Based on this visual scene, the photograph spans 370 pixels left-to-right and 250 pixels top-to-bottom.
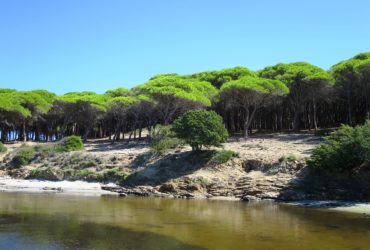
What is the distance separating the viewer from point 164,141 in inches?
1893

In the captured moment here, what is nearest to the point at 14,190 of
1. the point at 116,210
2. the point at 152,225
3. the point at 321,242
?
the point at 116,210

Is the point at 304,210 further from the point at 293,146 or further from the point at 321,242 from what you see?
the point at 293,146

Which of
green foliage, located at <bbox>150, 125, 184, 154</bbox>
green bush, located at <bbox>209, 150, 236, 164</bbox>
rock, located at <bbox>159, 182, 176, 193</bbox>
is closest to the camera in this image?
rock, located at <bbox>159, 182, 176, 193</bbox>

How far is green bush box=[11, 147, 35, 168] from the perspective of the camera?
5344 centimetres

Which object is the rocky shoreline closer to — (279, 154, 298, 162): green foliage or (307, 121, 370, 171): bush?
(279, 154, 298, 162): green foliage

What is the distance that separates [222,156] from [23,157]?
85.7 ft

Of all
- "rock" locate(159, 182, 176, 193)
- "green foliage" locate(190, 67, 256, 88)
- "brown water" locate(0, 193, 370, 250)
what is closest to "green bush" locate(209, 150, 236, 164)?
"rock" locate(159, 182, 176, 193)

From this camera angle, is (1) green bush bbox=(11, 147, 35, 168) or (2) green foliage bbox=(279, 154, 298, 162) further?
(1) green bush bbox=(11, 147, 35, 168)

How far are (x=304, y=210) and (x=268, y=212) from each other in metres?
3.29

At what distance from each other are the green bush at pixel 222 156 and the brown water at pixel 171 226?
10.4m

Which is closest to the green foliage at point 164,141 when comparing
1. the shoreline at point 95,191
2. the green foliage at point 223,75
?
the shoreline at point 95,191

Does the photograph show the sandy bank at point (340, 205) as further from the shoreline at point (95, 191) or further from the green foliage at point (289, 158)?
the green foliage at point (289, 158)

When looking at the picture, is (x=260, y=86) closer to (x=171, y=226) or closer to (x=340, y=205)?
(x=340, y=205)

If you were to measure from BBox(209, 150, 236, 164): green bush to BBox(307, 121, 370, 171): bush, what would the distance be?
890 cm
